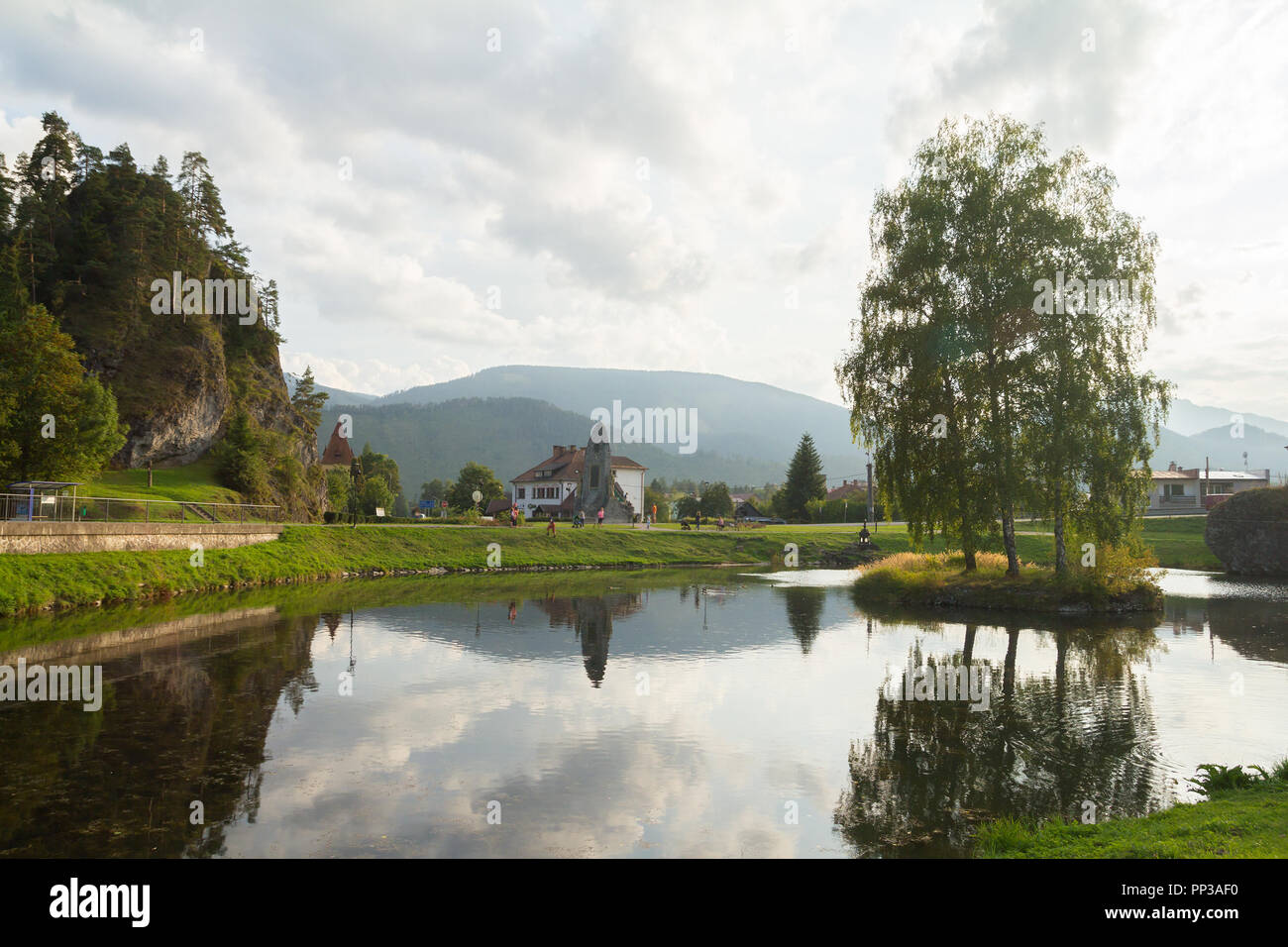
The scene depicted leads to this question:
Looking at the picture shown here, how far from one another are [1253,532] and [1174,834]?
5222cm

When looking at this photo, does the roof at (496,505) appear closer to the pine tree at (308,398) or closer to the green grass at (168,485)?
the pine tree at (308,398)

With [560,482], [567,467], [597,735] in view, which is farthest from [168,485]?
[567,467]

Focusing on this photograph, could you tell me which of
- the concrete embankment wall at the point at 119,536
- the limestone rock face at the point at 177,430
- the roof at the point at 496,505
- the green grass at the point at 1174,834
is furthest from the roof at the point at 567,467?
the green grass at the point at 1174,834

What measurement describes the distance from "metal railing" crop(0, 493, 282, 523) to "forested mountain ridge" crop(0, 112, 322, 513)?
63.1ft

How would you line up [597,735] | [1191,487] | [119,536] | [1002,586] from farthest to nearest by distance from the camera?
[1191,487]
[119,536]
[1002,586]
[597,735]

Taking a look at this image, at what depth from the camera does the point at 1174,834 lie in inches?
314

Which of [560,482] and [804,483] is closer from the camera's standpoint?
[804,483]

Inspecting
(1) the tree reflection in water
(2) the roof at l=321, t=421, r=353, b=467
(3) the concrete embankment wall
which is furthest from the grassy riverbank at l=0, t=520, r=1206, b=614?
(2) the roof at l=321, t=421, r=353, b=467

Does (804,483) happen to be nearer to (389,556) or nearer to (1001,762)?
(389,556)

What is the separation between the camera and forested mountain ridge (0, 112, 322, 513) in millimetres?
58500

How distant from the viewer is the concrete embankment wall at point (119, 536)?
2803 centimetres

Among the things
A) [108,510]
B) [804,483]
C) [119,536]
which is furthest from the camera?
[804,483]
